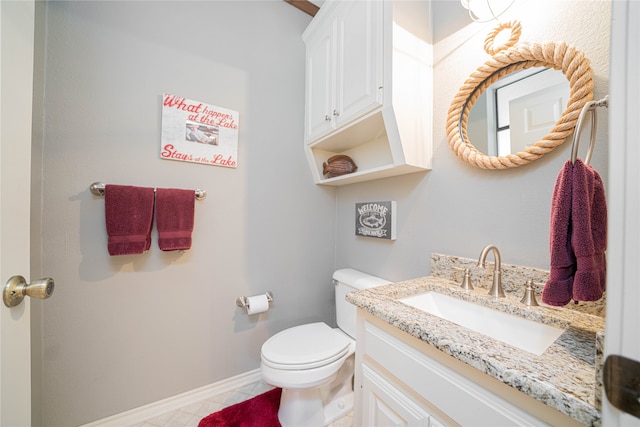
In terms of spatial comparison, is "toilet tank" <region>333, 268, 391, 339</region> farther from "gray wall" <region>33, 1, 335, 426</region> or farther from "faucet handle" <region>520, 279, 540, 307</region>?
"faucet handle" <region>520, 279, 540, 307</region>

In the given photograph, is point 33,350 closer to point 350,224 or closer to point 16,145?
point 16,145

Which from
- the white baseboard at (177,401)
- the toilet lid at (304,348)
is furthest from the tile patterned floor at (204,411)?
the toilet lid at (304,348)

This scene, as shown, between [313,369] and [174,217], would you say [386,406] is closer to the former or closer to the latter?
[313,369]

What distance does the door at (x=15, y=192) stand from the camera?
0.54m

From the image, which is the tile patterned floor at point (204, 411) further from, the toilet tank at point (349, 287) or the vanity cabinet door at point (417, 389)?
the vanity cabinet door at point (417, 389)

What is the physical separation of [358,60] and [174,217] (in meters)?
1.25

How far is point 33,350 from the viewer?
94 centimetres

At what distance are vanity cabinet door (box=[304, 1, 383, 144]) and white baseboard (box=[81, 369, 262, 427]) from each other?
1609mm

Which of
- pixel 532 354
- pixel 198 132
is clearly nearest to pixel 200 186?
pixel 198 132

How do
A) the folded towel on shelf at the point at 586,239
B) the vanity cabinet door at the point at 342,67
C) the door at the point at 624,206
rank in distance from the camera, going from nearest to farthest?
the door at the point at 624,206 → the folded towel on shelf at the point at 586,239 → the vanity cabinet door at the point at 342,67

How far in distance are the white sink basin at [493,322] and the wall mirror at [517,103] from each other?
54cm

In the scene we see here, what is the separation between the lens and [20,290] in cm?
57

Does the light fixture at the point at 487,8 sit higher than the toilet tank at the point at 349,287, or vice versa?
the light fixture at the point at 487,8

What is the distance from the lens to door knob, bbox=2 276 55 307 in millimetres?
547
